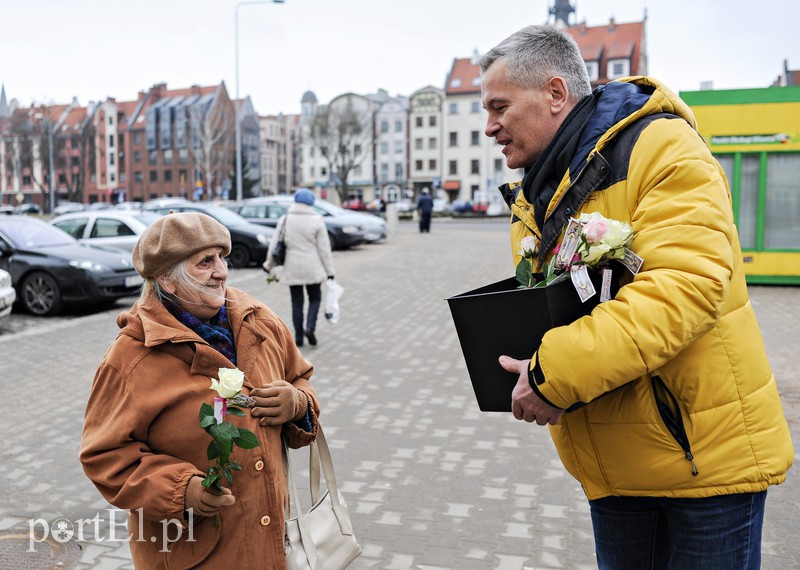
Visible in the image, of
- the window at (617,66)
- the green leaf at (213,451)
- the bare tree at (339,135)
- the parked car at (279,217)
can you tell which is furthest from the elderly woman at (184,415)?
the window at (617,66)

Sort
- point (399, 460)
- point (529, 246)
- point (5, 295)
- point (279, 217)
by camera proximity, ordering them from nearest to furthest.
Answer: point (529, 246) → point (399, 460) → point (5, 295) → point (279, 217)

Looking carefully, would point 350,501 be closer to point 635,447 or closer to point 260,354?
point 260,354

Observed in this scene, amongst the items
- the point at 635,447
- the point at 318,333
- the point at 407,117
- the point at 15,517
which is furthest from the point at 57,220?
the point at 407,117

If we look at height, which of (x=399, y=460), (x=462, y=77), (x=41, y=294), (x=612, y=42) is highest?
(x=612, y=42)

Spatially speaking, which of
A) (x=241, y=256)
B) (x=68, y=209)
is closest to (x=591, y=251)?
(x=241, y=256)

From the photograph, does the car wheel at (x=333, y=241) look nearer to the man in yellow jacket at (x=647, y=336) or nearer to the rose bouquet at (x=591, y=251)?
the man in yellow jacket at (x=647, y=336)

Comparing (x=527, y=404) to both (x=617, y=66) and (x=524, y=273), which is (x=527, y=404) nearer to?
(x=524, y=273)

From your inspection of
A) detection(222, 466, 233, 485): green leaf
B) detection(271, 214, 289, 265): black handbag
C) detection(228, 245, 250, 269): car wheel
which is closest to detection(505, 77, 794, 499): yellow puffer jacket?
detection(222, 466, 233, 485): green leaf

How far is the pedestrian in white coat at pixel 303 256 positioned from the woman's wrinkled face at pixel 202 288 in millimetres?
6875

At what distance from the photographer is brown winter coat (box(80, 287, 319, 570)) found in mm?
2213

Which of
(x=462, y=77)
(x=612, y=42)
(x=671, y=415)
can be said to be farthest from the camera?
(x=462, y=77)

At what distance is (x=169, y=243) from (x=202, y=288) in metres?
0.17

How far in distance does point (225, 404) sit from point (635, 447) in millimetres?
1076

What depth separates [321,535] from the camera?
8.01 ft
